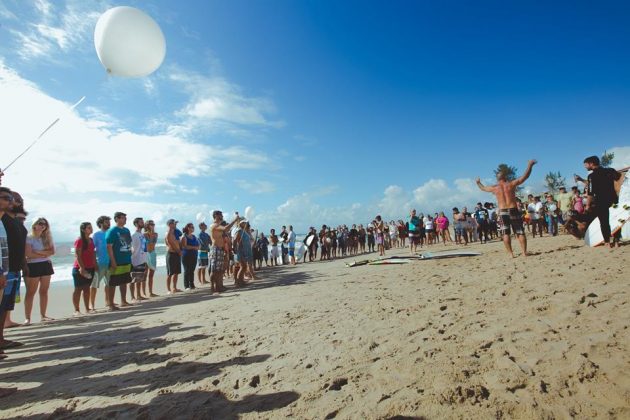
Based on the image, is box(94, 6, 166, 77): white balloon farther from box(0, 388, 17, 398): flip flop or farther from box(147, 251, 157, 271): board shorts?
box(147, 251, 157, 271): board shorts

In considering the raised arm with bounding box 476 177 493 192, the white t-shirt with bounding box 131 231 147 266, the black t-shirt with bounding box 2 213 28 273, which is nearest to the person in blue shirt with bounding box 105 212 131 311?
the white t-shirt with bounding box 131 231 147 266

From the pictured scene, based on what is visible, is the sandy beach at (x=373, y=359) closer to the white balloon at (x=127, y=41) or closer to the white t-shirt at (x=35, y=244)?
the white t-shirt at (x=35, y=244)

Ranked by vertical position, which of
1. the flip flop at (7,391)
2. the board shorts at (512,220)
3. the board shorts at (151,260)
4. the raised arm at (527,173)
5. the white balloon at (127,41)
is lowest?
the flip flop at (7,391)

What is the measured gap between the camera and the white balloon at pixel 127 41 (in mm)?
4762

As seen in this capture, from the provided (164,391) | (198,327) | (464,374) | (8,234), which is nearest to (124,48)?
(8,234)

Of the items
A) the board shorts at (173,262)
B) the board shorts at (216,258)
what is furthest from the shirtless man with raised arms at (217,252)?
the board shorts at (173,262)

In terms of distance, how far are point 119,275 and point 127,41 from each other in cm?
475

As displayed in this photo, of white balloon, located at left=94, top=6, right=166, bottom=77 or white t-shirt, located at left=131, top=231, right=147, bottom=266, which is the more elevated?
white balloon, located at left=94, top=6, right=166, bottom=77

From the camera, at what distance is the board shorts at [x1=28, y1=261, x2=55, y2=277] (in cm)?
595

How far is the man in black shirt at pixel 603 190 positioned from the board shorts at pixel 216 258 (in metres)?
8.12

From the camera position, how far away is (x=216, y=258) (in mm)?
7492

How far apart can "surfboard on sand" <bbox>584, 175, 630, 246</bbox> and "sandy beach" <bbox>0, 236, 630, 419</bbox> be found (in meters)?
2.52

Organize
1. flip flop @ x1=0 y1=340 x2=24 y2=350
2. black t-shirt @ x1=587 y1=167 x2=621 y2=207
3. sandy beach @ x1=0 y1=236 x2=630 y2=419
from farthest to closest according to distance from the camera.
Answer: black t-shirt @ x1=587 y1=167 x2=621 y2=207 → flip flop @ x1=0 y1=340 x2=24 y2=350 → sandy beach @ x1=0 y1=236 x2=630 y2=419

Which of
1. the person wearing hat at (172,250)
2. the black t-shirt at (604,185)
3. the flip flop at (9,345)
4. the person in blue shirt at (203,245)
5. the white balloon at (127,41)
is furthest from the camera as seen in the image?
the person in blue shirt at (203,245)
